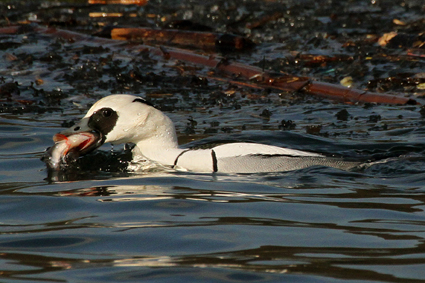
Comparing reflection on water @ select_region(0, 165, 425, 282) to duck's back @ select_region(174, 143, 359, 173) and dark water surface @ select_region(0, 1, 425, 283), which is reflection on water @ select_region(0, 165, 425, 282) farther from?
duck's back @ select_region(174, 143, 359, 173)

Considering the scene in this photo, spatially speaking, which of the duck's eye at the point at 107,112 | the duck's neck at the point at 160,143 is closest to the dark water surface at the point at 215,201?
the duck's neck at the point at 160,143

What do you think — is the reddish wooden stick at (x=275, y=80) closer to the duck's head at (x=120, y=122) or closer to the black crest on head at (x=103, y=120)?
the duck's head at (x=120, y=122)

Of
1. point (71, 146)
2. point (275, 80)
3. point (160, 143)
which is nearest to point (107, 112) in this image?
point (71, 146)

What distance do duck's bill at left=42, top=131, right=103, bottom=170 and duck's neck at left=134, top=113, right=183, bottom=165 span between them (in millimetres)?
493

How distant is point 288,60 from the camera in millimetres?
11672

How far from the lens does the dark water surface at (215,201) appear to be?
3643mm

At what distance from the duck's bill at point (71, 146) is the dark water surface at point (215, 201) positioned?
21cm

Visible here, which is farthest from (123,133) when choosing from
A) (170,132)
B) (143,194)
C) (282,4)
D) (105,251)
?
(282,4)

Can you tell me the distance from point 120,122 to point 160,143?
48 cm

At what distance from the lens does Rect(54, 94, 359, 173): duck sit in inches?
246

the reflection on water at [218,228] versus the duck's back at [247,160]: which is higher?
the duck's back at [247,160]

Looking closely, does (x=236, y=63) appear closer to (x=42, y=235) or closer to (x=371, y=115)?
(x=371, y=115)

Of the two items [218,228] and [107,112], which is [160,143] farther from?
[218,228]

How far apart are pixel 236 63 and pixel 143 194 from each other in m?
5.64
